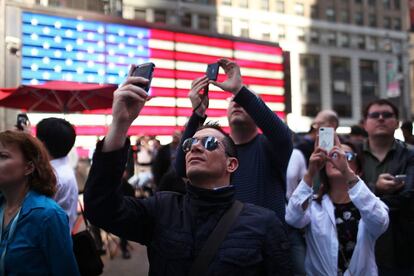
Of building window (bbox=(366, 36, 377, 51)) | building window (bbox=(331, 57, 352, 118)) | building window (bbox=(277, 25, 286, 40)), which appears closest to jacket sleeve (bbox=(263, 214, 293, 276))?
building window (bbox=(277, 25, 286, 40))

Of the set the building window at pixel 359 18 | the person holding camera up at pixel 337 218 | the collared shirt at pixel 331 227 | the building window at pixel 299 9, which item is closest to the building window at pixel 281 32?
the building window at pixel 299 9

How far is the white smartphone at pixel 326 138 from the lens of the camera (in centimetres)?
277

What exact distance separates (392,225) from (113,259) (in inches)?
192

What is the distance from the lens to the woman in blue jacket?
7.36 feet

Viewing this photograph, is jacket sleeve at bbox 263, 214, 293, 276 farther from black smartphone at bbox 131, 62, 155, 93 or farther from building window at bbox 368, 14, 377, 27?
building window at bbox 368, 14, 377, 27

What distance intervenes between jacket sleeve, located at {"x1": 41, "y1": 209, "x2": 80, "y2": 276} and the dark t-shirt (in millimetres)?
1591

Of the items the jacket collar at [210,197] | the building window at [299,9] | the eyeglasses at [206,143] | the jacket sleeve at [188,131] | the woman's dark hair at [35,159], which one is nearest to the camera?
the jacket collar at [210,197]

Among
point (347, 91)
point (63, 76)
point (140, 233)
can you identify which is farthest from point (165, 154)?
point (347, 91)

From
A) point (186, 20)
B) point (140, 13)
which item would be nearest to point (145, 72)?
point (140, 13)

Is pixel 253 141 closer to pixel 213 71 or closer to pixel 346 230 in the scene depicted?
pixel 213 71

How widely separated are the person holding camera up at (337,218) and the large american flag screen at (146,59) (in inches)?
291

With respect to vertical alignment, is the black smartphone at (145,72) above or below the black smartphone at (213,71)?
below

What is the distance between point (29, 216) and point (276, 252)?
1.28 meters

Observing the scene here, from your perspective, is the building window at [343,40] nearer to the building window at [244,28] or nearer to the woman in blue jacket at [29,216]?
the building window at [244,28]
